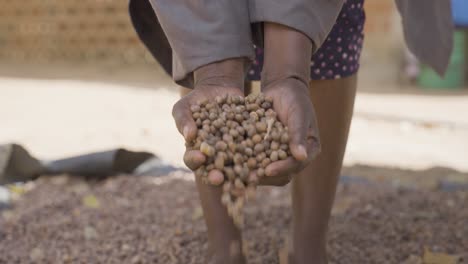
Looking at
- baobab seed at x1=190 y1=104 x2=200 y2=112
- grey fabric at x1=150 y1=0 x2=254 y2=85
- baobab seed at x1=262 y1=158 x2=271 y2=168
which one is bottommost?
baobab seed at x1=262 y1=158 x2=271 y2=168

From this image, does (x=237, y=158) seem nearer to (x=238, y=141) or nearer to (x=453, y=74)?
(x=238, y=141)

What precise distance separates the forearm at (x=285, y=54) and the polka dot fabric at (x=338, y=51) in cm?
32

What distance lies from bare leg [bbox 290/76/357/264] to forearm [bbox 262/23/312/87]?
349mm

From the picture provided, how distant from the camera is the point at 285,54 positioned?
1.35 metres

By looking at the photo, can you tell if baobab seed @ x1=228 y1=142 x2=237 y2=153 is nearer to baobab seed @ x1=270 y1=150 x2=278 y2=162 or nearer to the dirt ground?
baobab seed @ x1=270 y1=150 x2=278 y2=162

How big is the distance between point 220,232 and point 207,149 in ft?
1.76

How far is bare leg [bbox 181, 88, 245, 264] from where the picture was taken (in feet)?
5.50

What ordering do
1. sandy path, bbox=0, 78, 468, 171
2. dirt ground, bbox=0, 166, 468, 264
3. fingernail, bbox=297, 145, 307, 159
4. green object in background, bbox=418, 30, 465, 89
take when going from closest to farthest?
fingernail, bbox=297, 145, 307, 159 < dirt ground, bbox=0, 166, 468, 264 < sandy path, bbox=0, 78, 468, 171 < green object in background, bbox=418, 30, 465, 89

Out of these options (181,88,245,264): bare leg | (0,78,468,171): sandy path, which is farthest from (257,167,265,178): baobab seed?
(0,78,468,171): sandy path

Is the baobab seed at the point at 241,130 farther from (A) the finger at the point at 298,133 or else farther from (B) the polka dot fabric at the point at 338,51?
(B) the polka dot fabric at the point at 338,51

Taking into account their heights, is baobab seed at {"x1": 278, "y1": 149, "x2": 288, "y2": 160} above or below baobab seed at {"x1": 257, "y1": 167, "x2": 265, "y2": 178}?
above

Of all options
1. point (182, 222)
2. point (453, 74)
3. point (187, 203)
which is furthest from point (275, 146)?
point (453, 74)

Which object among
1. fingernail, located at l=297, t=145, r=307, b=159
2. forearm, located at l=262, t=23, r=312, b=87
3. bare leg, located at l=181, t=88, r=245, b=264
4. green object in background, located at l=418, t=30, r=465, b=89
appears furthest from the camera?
green object in background, located at l=418, t=30, r=465, b=89

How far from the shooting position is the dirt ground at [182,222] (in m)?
2.01
